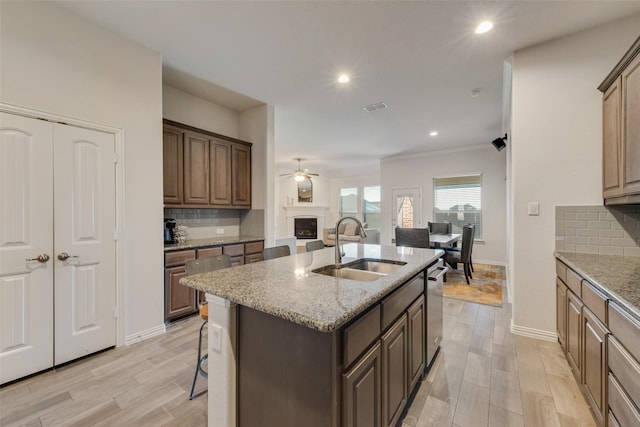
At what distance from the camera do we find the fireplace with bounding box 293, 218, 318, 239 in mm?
9844

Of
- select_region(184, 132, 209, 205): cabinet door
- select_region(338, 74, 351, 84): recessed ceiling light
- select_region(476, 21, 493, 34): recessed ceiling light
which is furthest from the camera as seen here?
select_region(184, 132, 209, 205): cabinet door

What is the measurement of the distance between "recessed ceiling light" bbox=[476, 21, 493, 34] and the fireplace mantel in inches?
303

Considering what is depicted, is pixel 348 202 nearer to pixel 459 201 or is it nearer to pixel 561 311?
pixel 459 201

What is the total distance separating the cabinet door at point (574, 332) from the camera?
1740 mm

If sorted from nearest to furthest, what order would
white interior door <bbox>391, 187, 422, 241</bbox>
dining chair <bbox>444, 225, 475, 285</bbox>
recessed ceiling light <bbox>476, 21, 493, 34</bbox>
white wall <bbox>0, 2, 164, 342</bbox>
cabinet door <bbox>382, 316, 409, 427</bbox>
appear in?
cabinet door <bbox>382, 316, 409, 427</bbox> < white wall <bbox>0, 2, 164, 342</bbox> < recessed ceiling light <bbox>476, 21, 493, 34</bbox> < dining chair <bbox>444, 225, 475, 285</bbox> < white interior door <bbox>391, 187, 422, 241</bbox>

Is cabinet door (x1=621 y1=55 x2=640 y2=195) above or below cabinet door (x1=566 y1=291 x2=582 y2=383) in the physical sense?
above

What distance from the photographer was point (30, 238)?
6.52 ft

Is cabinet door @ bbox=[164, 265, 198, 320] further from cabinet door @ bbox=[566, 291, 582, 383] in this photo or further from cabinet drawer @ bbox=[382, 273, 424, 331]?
cabinet door @ bbox=[566, 291, 582, 383]

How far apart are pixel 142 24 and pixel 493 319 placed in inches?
183

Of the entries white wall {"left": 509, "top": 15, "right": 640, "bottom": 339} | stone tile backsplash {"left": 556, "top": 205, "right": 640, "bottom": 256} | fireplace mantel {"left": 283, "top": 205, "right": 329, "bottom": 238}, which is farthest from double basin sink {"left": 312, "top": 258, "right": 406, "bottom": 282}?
fireplace mantel {"left": 283, "top": 205, "right": 329, "bottom": 238}

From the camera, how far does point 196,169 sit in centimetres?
346

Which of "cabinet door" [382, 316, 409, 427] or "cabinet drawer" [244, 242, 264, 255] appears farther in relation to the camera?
"cabinet drawer" [244, 242, 264, 255]

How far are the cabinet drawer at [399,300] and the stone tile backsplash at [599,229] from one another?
1672 mm

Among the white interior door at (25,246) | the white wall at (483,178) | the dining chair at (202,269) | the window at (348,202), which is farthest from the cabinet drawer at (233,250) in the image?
the window at (348,202)
